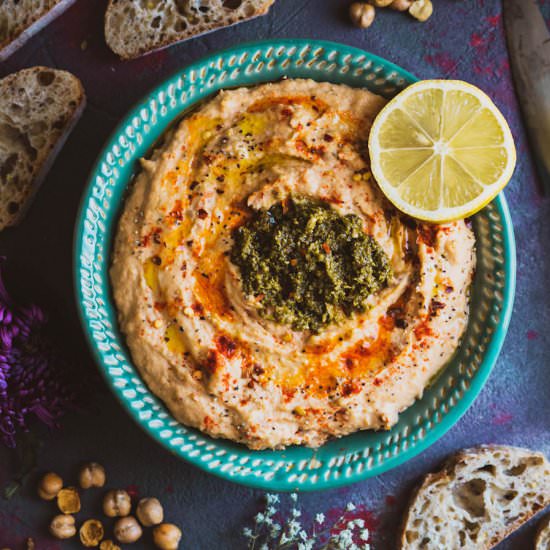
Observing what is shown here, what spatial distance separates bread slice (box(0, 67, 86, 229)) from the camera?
3643 mm

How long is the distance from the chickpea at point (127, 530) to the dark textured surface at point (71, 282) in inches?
4.2

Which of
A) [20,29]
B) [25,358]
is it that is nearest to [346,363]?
[25,358]

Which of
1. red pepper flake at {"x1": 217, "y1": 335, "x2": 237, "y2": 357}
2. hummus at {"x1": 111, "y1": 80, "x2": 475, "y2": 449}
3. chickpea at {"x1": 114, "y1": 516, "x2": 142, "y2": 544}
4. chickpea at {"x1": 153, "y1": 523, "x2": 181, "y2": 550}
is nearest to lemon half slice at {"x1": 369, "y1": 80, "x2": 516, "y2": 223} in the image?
hummus at {"x1": 111, "y1": 80, "x2": 475, "y2": 449}

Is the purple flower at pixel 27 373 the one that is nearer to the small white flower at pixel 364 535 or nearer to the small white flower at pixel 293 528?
the small white flower at pixel 293 528

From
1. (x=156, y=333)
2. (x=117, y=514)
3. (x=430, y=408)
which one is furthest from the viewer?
(x=117, y=514)

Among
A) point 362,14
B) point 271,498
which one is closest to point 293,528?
point 271,498

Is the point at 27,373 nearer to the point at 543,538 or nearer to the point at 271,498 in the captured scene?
the point at 271,498

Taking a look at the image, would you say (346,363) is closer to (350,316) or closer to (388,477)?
(350,316)

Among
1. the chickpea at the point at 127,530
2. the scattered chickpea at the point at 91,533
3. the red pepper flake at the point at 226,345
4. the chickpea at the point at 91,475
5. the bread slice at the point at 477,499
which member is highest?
the red pepper flake at the point at 226,345

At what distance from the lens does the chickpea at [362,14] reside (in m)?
3.68

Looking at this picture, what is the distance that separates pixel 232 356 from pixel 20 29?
2.09 metres

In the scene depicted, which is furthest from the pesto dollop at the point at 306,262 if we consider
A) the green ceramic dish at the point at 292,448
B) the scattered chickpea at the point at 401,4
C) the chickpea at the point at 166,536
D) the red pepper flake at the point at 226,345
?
A: the chickpea at the point at 166,536

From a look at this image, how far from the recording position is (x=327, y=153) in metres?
3.25

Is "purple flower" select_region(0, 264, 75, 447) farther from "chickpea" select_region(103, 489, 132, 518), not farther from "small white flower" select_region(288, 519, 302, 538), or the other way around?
"small white flower" select_region(288, 519, 302, 538)
